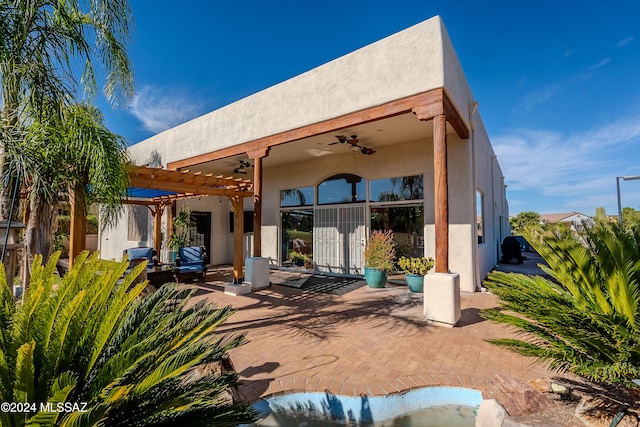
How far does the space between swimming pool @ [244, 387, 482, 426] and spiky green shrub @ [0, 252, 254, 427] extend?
1163mm

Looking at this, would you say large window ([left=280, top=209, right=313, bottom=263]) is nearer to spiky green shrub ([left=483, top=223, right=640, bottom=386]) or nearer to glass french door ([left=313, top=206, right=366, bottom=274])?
glass french door ([left=313, top=206, right=366, bottom=274])

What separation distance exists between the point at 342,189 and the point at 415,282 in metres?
4.19

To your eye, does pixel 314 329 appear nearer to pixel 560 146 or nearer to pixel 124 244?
pixel 124 244

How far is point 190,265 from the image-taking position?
9.27 metres

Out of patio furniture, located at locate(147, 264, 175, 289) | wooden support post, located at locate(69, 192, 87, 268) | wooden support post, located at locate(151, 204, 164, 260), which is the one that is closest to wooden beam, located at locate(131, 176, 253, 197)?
wooden support post, located at locate(69, 192, 87, 268)

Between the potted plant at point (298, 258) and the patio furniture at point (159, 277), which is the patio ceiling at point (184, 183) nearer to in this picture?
the patio furniture at point (159, 277)

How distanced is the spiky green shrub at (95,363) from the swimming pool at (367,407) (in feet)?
3.81

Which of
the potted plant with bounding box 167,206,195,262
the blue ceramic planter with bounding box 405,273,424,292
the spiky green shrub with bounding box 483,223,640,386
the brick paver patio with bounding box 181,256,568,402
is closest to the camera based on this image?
the spiky green shrub with bounding box 483,223,640,386

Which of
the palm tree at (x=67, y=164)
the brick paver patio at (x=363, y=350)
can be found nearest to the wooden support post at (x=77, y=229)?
the palm tree at (x=67, y=164)

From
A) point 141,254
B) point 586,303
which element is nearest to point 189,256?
point 141,254

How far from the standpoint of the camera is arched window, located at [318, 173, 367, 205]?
9.84 m

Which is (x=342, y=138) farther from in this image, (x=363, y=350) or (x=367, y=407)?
(x=367, y=407)

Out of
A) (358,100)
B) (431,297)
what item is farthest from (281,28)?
(431,297)

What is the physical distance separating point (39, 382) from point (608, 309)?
3489 millimetres
